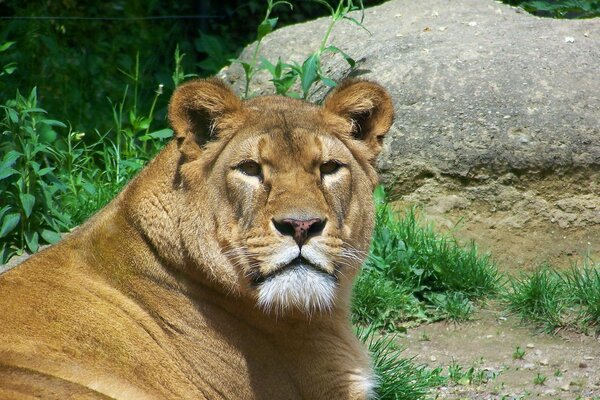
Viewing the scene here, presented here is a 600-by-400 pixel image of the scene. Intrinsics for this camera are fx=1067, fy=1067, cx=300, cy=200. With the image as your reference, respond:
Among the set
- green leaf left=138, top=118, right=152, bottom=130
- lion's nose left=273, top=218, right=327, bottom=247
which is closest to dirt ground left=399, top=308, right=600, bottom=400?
lion's nose left=273, top=218, right=327, bottom=247

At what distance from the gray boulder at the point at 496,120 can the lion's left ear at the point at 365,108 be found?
9.41 ft

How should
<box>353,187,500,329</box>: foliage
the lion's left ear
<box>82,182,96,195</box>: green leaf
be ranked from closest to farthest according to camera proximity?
the lion's left ear
<box>353,187,500,329</box>: foliage
<box>82,182,96,195</box>: green leaf

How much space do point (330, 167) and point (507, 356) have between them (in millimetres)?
2537

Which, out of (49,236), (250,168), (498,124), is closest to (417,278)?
(498,124)

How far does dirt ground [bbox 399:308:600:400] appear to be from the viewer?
6246mm

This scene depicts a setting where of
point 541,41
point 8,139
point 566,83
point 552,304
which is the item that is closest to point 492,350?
point 552,304

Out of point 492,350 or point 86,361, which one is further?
point 492,350

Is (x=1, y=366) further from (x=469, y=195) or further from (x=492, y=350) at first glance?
(x=469, y=195)

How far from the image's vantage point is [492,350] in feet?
22.2

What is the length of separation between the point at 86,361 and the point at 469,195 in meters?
4.14

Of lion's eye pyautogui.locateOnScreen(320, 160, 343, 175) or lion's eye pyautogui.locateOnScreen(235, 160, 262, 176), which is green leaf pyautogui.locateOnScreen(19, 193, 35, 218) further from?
lion's eye pyautogui.locateOnScreen(320, 160, 343, 175)

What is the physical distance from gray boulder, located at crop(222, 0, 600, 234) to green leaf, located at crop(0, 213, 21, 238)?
2650mm

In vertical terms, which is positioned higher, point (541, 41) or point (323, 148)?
point (323, 148)

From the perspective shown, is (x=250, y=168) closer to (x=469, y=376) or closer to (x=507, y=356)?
(x=469, y=376)
